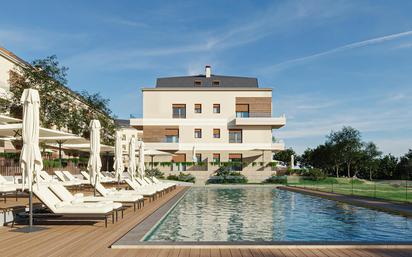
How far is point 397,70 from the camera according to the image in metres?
20.3

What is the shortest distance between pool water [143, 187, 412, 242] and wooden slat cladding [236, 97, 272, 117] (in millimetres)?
27493

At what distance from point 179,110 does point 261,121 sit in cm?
856

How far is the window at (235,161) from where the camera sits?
38.1 m

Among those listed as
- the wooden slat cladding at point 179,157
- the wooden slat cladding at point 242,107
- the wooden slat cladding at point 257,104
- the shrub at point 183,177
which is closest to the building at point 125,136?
the wooden slat cladding at point 179,157

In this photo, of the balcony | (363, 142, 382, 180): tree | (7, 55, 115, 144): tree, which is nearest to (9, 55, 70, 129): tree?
(7, 55, 115, 144): tree

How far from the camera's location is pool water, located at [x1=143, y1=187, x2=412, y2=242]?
881 centimetres

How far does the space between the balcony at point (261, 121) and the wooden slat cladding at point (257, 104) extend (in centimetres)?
75

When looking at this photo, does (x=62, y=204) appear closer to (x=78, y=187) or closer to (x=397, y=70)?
(x=78, y=187)

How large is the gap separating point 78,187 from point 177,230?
1252 centimetres

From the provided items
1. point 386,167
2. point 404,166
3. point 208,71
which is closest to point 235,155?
point 208,71

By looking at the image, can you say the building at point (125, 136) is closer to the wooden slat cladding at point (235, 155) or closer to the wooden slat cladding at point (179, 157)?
the wooden slat cladding at point (179, 157)

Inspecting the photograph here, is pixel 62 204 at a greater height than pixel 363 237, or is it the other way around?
pixel 62 204

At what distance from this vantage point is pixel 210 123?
42094mm

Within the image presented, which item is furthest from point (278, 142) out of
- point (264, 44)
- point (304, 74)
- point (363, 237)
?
point (363, 237)
